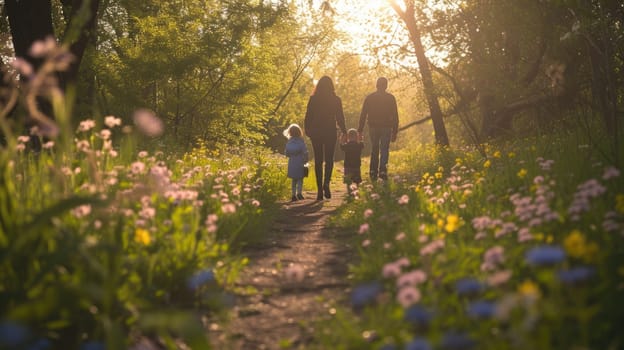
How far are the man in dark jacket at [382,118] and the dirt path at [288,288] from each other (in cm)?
484

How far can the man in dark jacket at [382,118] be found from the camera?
36.9ft

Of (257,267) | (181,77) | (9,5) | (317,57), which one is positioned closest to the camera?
(257,267)

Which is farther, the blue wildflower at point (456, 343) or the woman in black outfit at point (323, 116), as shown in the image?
the woman in black outfit at point (323, 116)

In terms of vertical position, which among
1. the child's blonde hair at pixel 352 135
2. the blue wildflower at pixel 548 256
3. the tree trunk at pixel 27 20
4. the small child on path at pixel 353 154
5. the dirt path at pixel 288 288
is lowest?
the dirt path at pixel 288 288

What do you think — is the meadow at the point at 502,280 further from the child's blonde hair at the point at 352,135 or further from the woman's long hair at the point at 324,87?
the child's blonde hair at the point at 352,135

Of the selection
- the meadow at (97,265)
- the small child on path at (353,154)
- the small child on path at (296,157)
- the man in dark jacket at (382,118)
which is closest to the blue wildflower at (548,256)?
the meadow at (97,265)

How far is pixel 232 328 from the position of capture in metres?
3.44

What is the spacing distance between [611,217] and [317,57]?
3544 cm

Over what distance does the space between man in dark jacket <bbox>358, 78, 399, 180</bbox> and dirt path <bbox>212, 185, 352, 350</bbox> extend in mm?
4844

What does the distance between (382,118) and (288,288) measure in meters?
7.58

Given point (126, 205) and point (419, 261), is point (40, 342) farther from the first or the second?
point (419, 261)

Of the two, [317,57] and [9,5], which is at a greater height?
[317,57]

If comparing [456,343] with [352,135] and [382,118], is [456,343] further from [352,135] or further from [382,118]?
[382,118]

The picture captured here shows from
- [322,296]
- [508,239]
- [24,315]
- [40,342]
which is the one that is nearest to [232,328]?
[322,296]
